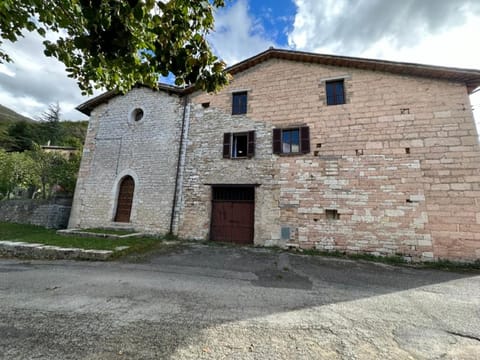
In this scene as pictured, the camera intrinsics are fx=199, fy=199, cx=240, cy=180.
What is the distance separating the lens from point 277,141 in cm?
838

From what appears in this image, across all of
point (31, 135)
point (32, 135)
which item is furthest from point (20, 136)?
point (32, 135)

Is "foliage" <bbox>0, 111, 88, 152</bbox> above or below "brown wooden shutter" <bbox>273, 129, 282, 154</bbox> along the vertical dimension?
above

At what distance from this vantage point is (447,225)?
6160 mm

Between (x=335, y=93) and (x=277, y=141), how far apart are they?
304cm

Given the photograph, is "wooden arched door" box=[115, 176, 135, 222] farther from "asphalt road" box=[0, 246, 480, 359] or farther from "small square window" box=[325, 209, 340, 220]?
"small square window" box=[325, 209, 340, 220]

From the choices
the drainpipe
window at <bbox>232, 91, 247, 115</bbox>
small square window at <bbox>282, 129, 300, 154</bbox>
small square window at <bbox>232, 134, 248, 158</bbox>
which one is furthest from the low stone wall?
small square window at <bbox>282, 129, 300, 154</bbox>

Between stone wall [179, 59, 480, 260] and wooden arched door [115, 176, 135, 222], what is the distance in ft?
10.3

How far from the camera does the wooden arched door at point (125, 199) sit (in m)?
9.85

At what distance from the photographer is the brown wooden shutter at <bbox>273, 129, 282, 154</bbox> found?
8312 mm

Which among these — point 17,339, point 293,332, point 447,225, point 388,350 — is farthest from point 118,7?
point 447,225

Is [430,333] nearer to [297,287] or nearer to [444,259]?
[297,287]

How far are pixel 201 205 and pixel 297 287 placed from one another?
579 cm

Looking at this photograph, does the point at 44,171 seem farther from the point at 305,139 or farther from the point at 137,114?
the point at 305,139

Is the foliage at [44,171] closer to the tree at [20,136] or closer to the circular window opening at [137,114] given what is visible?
the circular window opening at [137,114]
